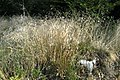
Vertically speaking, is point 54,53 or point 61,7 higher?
point 61,7

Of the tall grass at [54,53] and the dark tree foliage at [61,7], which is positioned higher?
the dark tree foliage at [61,7]

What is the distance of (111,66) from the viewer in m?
5.85

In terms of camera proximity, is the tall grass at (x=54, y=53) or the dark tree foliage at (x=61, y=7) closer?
the tall grass at (x=54, y=53)

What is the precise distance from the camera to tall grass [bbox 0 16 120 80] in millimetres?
5277

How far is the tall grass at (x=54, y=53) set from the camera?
5277mm

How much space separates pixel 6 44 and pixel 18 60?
0.68m

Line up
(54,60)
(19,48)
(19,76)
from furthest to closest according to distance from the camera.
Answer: (19,48), (54,60), (19,76)

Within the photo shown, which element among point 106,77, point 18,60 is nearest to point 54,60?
point 18,60

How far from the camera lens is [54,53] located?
17.9 feet

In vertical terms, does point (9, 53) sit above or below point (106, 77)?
above

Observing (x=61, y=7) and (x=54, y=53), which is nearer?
(x=54, y=53)

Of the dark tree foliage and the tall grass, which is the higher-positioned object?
the dark tree foliage

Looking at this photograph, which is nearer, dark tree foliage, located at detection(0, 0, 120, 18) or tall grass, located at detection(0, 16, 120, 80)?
tall grass, located at detection(0, 16, 120, 80)

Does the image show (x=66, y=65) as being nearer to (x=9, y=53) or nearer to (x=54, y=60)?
(x=54, y=60)
